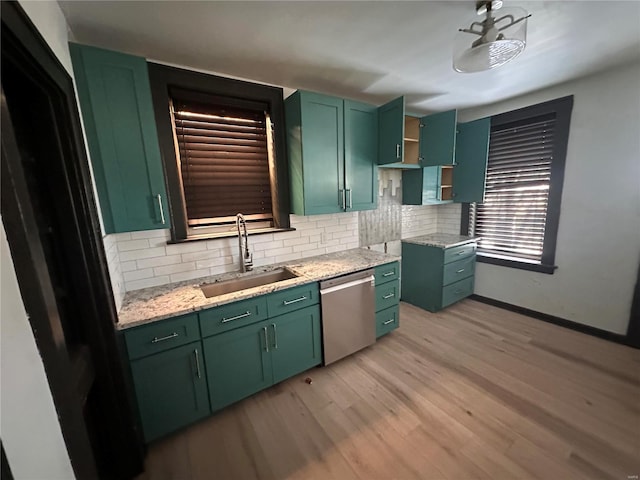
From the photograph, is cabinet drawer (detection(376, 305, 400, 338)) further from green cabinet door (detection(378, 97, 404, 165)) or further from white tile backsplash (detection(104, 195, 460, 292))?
green cabinet door (detection(378, 97, 404, 165))

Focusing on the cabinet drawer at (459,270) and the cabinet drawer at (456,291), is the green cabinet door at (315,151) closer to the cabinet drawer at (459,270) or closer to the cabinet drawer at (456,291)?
the cabinet drawer at (459,270)

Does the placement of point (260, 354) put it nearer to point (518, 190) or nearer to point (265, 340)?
point (265, 340)

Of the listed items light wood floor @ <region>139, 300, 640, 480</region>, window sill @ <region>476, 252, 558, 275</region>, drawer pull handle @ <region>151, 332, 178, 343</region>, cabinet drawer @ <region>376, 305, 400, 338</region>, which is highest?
drawer pull handle @ <region>151, 332, 178, 343</region>

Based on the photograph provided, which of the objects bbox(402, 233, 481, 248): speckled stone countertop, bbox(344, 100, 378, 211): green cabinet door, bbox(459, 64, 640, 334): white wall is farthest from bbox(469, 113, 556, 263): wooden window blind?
bbox(344, 100, 378, 211): green cabinet door

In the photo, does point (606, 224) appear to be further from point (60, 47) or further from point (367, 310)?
point (60, 47)

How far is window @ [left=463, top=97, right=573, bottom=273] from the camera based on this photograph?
2613 mm

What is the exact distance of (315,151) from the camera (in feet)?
7.06

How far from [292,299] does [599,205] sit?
9.94 ft

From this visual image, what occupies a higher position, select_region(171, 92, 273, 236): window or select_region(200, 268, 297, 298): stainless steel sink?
select_region(171, 92, 273, 236): window

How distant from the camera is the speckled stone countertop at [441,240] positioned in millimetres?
3007

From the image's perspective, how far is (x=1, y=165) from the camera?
542 millimetres

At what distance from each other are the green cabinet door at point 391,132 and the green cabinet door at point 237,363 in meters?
1.84

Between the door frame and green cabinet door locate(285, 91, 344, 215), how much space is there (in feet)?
4.50

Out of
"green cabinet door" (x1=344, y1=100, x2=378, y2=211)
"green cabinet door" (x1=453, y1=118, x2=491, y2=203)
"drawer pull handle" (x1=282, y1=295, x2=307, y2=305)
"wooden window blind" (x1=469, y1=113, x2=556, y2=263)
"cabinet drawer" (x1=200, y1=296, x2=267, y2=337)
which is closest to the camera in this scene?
"cabinet drawer" (x1=200, y1=296, x2=267, y2=337)
